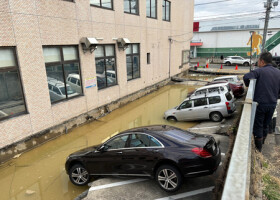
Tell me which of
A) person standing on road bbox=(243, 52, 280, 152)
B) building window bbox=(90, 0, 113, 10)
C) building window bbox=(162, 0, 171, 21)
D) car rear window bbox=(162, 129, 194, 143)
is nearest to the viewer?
person standing on road bbox=(243, 52, 280, 152)

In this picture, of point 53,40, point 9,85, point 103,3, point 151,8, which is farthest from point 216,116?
point 151,8

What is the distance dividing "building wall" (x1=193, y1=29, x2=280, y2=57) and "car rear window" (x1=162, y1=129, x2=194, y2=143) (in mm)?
42204

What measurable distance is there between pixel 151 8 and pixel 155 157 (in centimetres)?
1652

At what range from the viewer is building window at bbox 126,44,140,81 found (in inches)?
618

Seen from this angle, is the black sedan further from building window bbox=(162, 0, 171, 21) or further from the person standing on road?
building window bbox=(162, 0, 171, 21)

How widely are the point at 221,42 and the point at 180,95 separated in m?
32.0

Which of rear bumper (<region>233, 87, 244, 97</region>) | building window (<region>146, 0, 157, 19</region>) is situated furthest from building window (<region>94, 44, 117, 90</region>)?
rear bumper (<region>233, 87, 244, 97</region>)

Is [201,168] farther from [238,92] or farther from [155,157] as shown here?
[238,92]

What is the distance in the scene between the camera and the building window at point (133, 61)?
618 inches

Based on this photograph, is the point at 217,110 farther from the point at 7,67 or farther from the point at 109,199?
the point at 7,67

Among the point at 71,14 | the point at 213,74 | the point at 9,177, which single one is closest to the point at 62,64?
the point at 71,14

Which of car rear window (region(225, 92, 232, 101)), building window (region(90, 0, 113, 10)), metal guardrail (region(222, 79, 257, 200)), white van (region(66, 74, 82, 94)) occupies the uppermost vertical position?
building window (region(90, 0, 113, 10))

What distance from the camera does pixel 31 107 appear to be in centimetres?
860

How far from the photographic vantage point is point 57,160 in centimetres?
788
